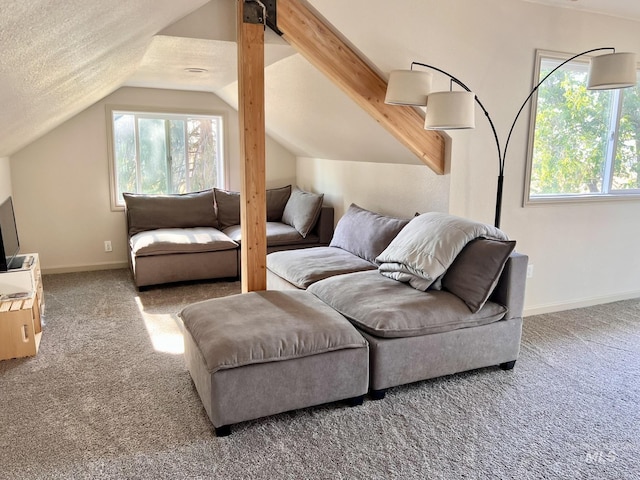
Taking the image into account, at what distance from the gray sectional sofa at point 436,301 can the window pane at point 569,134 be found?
124 cm

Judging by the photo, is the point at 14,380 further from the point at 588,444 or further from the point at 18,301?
the point at 588,444

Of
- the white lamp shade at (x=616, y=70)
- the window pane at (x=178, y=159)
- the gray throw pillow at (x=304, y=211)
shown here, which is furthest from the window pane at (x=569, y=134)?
the window pane at (x=178, y=159)

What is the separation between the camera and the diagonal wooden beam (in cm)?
303

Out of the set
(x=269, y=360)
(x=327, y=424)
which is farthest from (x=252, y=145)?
(x=327, y=424)

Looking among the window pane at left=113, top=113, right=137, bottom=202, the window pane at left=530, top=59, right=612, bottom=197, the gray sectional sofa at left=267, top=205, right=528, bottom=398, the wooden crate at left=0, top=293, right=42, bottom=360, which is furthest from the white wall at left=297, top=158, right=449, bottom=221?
the wooden crate at left=0, top=293, right=42, bottom=360

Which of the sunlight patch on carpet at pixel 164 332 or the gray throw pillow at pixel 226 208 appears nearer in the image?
the sunlight patch on carpet at pixel 164 332

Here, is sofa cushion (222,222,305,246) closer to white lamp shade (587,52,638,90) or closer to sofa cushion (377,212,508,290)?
sofa cushion (377,212,508,290)

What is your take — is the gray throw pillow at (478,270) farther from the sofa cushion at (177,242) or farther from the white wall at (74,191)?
the white wall at (74,191)

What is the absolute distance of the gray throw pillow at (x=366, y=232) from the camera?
146 inches

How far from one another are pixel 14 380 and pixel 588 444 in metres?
2.94

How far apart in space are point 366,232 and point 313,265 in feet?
1.77

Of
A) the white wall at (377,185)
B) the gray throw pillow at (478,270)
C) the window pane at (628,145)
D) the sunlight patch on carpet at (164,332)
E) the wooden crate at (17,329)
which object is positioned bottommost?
the sunlight patch on carpet at (164,332)

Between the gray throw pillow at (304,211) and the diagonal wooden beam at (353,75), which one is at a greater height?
the diagonal wooden beam at (353,75)

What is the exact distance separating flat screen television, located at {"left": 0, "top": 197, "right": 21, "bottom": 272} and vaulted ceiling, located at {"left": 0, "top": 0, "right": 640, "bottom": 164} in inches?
20.7
